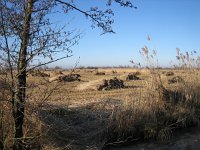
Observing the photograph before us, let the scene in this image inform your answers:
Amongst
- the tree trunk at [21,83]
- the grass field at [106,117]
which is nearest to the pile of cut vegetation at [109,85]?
the grass field at [106,117]

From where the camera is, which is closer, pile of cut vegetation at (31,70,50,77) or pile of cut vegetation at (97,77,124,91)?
pile of cut vegetation at (31,70,50,77)

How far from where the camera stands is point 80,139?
911cm

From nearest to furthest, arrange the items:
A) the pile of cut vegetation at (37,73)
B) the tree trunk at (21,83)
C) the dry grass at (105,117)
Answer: the tree trunk at (21,83) → the pile of cut vegetation at (37,73) → the dry grass at (105,117)

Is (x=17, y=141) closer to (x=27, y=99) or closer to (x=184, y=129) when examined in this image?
(x=27, y=99)

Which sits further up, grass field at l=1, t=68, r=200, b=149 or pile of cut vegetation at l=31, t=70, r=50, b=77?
pile of cut vegetation at l=31, t=70, r=50, b=77

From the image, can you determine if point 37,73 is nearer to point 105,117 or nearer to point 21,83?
point 21,83

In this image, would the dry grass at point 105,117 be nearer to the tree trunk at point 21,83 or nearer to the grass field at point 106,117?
the grass field at point 106,117

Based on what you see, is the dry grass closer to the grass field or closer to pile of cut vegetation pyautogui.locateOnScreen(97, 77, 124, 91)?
the grass field

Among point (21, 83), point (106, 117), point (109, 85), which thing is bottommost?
point (106, 117)

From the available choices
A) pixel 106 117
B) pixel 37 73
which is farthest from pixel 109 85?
pixel 37 73

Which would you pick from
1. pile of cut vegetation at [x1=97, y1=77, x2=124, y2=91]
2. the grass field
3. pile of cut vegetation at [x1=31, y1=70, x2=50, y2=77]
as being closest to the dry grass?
the grass field

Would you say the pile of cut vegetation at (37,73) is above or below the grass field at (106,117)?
above

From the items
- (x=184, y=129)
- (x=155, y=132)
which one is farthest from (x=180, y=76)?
(x=155, y=132)

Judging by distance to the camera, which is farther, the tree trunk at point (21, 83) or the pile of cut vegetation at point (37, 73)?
the pile of cut vegetation at point (37, 73)
